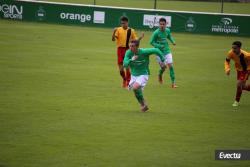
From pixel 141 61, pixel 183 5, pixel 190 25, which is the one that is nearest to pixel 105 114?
pixel 141 61

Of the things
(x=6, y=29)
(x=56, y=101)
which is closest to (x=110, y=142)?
(x=56, y=101)

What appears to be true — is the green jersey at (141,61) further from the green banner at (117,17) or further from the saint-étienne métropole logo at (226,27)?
the saint-étienne métropole logo at (226,27)

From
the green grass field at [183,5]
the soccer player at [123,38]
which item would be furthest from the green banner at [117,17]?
the soccer player at [123,38]

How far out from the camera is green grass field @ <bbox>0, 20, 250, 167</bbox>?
504 inches

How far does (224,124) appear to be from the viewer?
1623cm

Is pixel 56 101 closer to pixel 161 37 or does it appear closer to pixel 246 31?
pixel 161 37

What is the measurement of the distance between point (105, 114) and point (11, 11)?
1081 inches

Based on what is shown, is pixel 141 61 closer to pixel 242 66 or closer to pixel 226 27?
pixel 242 66

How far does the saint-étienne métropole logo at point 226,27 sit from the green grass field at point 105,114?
368 inches

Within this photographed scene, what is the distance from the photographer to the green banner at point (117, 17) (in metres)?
39.7

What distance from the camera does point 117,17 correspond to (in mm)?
40875

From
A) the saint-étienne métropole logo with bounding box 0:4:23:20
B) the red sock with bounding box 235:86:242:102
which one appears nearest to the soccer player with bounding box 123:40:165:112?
the red sock with bounding box 235:86:242:102

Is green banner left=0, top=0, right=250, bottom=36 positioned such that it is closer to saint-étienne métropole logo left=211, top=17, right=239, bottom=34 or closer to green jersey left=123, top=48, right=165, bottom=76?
saint-étienne métropole logo left=211, top=17, right=239, bottom=34

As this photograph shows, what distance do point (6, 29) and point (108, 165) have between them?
89.9 ft
